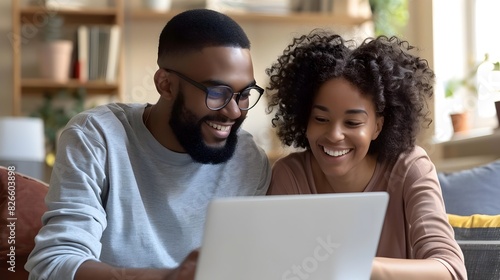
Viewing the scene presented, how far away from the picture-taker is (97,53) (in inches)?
158

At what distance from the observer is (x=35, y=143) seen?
12.0ft

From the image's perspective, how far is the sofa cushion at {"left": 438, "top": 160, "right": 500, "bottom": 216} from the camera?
2.05 m

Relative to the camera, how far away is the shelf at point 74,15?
13.0 feet

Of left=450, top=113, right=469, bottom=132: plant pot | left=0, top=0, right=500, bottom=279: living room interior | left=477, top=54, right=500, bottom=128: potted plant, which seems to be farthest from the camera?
left=0, top=0, right=500, bottom=279: living room interior

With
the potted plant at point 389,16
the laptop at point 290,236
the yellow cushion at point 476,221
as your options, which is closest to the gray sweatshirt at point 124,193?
the laptop at point 290,236

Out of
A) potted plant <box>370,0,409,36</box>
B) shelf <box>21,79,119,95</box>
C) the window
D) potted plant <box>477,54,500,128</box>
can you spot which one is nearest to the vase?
shelf <box>21,79,119,95</box>

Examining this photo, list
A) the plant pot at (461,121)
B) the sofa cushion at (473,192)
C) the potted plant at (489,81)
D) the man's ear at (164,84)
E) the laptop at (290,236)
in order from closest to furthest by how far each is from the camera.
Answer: the laptop at (290,236) → the man's ear at (164,84) → the sofa cushion at (473,192) → the potted plant at (489,81) → the plant pot at (461,121)

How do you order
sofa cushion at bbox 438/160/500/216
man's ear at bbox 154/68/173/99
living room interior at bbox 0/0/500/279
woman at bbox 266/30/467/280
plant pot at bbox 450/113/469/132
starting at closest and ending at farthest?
1. woman at bbox 266/30/467/280
2. man's ear at bbox 154/68/173/99
3. sofa cushion at bbox 438/160/500/216
4. plant pot at bbox 450/113/469/132
5. living room interior at bbox 0/0/500/279

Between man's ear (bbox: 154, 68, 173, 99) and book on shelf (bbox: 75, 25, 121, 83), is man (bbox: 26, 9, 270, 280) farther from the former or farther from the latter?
book on shelf (bbox: 75, 25, 121, 83)

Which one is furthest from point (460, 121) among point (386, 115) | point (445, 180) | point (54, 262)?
point (54, 262)

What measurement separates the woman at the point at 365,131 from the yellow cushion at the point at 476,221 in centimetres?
26

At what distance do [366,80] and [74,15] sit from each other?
8.89ft

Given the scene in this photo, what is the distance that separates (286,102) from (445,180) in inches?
23.2

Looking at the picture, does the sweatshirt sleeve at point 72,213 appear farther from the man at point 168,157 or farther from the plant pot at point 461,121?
the plant pot at point 461,121
